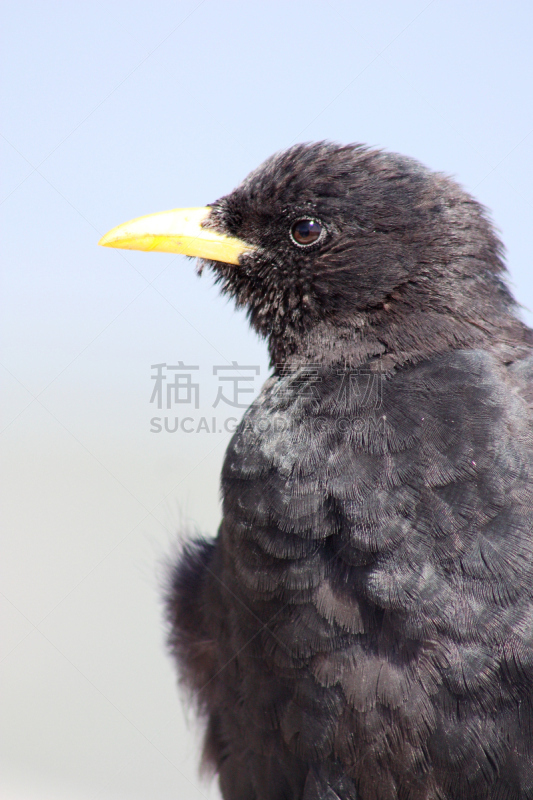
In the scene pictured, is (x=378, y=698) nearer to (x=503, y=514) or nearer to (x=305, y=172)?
(x=503, y=514)

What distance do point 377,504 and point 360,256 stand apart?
1.16 metres

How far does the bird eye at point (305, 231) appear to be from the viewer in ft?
11.1

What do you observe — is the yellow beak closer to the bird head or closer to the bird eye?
the bird head

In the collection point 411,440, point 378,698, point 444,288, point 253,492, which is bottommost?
point 378,698

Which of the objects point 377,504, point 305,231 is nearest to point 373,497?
point 377,504

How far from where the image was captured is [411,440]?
2799 millimetres

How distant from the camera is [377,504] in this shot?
273 cm

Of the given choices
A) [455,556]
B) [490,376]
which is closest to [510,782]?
[455,556]

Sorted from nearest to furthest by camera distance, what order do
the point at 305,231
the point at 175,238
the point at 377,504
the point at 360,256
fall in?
the point at 377,504
the point at 360,256
the point at 305,231
the point at 175,238

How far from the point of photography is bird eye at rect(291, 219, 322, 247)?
11.1 feet

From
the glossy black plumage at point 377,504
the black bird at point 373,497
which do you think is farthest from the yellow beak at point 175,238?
the glossy black plumage at point 377,504

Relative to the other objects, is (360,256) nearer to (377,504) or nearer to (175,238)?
(175,238)

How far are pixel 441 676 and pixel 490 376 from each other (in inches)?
45.5

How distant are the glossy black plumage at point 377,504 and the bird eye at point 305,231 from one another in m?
0.04
